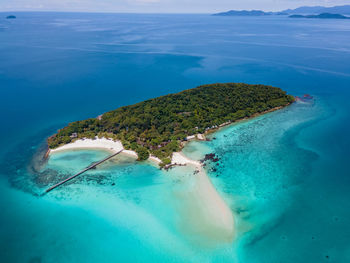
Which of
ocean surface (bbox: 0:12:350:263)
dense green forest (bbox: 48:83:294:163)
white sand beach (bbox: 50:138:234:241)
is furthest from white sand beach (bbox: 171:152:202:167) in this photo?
ocean surface (bbox: 0:12:350:263)

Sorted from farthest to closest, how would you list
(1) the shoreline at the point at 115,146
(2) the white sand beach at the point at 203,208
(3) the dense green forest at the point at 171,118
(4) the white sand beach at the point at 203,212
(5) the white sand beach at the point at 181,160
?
(3) the dense green forest at the point at 171,118 → (1) the shoreline at the point at 115,146 → (5) the white sand beach at the point at 181,160 → (2) the white sand beach at the point at 203,208 → (4) the white sand beach at the point at 203,212

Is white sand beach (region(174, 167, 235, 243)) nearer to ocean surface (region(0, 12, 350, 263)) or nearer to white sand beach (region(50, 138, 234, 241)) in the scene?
white sand beach (region(50, 138, 234, 241))

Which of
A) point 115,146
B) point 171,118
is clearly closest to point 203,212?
point 115,146

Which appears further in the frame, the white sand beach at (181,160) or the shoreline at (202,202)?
the white sand beach at (181,160)

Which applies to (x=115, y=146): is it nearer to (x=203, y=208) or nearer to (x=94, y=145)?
(x=94, y=145)

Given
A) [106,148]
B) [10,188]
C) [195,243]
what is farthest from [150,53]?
[195,243]

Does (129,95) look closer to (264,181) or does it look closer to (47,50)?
(264,181)

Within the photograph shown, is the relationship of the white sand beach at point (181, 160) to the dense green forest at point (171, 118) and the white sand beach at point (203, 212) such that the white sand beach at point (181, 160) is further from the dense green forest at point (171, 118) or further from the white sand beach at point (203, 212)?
the white sand beach at point (203, 212)

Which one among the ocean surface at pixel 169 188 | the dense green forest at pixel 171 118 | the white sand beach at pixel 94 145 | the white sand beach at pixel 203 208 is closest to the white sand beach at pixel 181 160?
the white sand beach at pixel 203 208

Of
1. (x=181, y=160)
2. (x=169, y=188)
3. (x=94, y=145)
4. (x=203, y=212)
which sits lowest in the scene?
(x=203, y=212)
